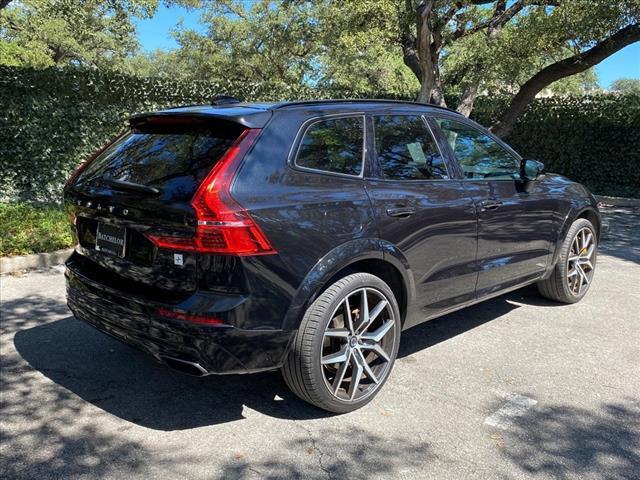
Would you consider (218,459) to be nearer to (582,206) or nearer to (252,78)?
(582,206)

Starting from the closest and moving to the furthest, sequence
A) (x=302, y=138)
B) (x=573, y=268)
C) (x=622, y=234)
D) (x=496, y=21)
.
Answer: (x=302, y=138)
(x=573, y=268)
(x=622, y=234)
(x=496, y=21)

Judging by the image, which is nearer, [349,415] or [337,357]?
[337,357]

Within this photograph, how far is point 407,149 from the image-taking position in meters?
3.80

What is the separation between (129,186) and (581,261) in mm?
4289

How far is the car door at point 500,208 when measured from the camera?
163 inches

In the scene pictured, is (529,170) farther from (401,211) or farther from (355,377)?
(355,377)

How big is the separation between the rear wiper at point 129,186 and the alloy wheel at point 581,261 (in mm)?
3907

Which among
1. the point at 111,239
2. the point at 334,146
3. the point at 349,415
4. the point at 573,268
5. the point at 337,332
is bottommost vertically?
the point at 349,415

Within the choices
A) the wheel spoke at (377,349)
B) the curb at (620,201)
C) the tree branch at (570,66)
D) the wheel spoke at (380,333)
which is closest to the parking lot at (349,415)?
the wheel spoke at (377,349)

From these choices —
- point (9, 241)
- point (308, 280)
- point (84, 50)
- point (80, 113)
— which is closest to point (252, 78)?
point (84, 50)

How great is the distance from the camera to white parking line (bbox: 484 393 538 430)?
3.27m

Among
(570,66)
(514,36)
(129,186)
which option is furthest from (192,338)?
(570,66)

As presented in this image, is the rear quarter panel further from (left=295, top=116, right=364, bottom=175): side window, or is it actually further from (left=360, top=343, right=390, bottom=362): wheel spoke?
(left=360, top=343, right=390, bottom=362): wheel spoke

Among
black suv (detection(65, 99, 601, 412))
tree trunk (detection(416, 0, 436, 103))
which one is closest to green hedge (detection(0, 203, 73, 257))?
black suv (detection(65, 99, 601, 412))
